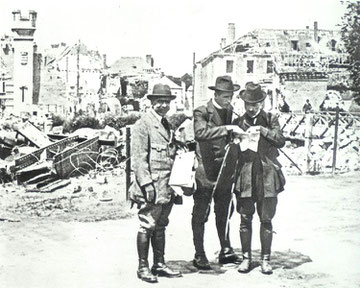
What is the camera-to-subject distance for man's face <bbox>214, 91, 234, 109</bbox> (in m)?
5.91

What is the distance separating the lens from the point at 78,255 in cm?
634

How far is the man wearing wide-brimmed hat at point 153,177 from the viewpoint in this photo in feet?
18.1

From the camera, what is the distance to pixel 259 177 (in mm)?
5844

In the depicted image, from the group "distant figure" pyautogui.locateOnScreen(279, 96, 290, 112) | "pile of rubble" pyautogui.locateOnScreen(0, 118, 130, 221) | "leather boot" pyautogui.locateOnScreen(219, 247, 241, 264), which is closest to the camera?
"leather boot" pyautogui.locateOnScreen(219, 247, 241, 264)

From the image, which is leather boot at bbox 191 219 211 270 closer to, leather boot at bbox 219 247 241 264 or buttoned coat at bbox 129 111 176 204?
leather boot at bbox 219 247 241 264

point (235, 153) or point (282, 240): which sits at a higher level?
point (235, 153)

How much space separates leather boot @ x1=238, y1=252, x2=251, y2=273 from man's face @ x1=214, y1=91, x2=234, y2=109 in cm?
155

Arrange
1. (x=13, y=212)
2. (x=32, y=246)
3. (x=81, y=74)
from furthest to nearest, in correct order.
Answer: (x=81, y=74), (x=13, y=212), (x=32, y=246)

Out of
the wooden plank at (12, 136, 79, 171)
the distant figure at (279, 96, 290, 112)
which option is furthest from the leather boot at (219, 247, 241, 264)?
the distant figure at (279, 96, 290, 112)

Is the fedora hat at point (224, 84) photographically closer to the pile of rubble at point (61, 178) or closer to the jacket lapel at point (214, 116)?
the jacket lapel at point (214, 116)

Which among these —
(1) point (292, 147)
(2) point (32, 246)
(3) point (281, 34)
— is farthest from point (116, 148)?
(3) point (281, 34)

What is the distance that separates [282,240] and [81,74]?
6485 cm

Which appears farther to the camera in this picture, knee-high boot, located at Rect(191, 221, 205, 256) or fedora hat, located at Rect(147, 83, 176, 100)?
knee-high boot, located at Rect(191, 221, 205, 256)

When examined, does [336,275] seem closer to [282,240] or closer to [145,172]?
[282,240]
